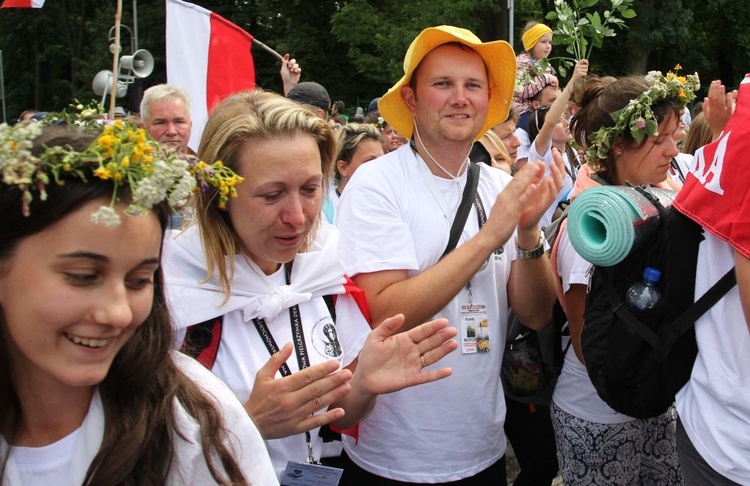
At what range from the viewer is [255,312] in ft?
7.17

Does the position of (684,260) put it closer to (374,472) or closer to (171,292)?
(374,472)

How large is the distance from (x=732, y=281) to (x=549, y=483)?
188cm

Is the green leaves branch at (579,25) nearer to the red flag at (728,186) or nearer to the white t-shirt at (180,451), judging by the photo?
the red flag at (728,186)

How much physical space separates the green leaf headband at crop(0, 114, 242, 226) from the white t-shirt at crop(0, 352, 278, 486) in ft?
1.52

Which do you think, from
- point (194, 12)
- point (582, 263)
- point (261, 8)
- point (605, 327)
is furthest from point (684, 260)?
point (261, 8)

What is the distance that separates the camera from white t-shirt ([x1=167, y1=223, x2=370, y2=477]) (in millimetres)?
2123

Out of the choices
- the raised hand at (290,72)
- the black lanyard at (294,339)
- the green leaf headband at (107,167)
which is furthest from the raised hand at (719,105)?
the raised hand at (290,72)

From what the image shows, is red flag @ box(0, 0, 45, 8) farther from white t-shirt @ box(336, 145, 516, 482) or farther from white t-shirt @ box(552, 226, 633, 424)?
white t-shirt @ box(552, 226, 633, 424)

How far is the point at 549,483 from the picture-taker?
362 cm

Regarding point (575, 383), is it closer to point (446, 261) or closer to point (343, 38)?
point (446, 261)

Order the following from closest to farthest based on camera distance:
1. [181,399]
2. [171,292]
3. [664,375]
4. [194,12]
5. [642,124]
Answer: [181,399]
[171,292]
[664,375]
[642,124]
[194,12]

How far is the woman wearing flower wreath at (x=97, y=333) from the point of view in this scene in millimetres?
1376

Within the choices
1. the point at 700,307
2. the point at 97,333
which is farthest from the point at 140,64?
the point at 97,333

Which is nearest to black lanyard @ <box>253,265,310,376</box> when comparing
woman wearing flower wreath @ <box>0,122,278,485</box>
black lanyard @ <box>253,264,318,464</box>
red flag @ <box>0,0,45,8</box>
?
black lanyard @ <box>253,264,318,464</box>
